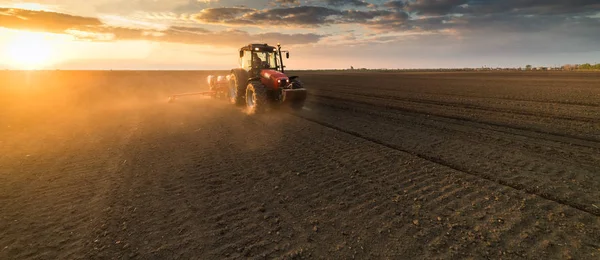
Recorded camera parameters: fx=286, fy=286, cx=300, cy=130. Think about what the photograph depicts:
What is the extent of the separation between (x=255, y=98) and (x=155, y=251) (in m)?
8.94

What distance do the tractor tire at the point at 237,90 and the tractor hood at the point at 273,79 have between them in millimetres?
1420

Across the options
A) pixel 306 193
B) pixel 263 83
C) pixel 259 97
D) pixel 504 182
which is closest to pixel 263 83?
pixel 263 83

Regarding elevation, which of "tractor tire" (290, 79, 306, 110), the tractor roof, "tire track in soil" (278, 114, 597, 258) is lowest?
"tire track in soil" (278, 114, 597, 258)

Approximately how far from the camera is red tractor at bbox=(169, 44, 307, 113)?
1134 cm

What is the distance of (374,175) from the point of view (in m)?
5.16

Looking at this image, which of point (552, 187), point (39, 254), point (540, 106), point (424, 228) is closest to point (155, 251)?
point (39, 254)

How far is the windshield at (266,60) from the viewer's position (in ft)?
42.9

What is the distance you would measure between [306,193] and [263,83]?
27.8ft

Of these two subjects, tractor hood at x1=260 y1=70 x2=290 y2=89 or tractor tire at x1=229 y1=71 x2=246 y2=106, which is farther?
tractor tire at x1=229 y1=71 x2=246 y2=106

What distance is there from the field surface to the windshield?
16.7 feet

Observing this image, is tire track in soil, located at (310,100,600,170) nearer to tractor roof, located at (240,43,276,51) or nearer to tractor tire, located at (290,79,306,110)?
tractor tire, located at (290,79,306,110)

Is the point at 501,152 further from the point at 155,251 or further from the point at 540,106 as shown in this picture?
the point at 540,106

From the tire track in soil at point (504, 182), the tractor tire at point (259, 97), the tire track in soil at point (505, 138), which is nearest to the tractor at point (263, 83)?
the tractor tire at point (259, 97)

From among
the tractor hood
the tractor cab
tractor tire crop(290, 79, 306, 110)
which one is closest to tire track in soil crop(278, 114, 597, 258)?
Answer: tractor tire crop(290, 79, 306, 110)
